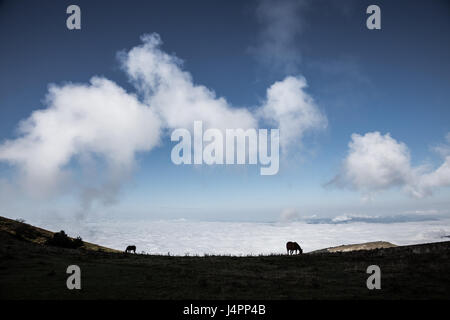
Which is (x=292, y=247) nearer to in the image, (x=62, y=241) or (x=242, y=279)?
(x=242, y=279)

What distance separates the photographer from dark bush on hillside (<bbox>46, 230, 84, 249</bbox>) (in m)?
38.3

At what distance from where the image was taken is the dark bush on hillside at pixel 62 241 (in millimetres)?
38281

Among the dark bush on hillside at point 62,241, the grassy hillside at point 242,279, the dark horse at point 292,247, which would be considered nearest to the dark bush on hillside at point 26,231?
the dark bush on hillside at point 62,241

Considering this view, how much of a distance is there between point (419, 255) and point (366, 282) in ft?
33.8

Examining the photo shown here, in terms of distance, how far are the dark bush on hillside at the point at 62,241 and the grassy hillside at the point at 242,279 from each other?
12.7 m

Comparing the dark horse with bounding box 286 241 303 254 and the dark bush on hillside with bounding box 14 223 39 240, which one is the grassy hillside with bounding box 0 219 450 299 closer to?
the dark horse with bounding box 286 241 303 254

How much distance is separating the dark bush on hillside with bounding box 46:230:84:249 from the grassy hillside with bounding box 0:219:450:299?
12.7 meters

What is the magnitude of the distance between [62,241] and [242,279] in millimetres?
30833

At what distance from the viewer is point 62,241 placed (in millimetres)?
38656

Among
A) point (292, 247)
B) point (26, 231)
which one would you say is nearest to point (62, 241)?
point (26, 231)
